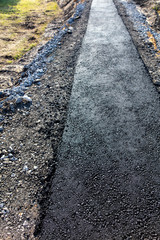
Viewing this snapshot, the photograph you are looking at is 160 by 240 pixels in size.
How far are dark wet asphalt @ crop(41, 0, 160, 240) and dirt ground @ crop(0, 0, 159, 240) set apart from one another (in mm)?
226

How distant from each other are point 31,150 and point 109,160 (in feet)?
5.37

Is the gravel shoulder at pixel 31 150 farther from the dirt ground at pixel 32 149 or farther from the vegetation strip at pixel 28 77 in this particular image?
the vegetation strip at pixel 28 77

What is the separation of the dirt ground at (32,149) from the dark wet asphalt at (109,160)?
0.23m

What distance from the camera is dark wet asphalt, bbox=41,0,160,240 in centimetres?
277

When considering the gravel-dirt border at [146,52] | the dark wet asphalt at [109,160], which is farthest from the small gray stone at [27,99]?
the gravel-dirt border at [146,52]

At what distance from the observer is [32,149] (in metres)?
3.80

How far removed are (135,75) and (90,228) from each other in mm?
4638

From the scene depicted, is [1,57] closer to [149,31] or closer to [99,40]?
[99,40]

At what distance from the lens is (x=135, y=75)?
577cm

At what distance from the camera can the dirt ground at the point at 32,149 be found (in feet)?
9.42

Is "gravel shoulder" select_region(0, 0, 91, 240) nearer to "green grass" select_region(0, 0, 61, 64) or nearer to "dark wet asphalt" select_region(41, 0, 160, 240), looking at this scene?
"dark wet asphalt" select_region(41, 0, 160, 240)

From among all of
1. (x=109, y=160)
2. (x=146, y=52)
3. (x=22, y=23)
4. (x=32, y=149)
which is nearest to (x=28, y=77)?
(x=32, y=149)

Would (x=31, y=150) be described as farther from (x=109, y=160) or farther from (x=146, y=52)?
(x=146, y=52)

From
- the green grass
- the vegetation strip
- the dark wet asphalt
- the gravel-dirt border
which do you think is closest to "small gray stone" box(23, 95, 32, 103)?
the vegetation strip
